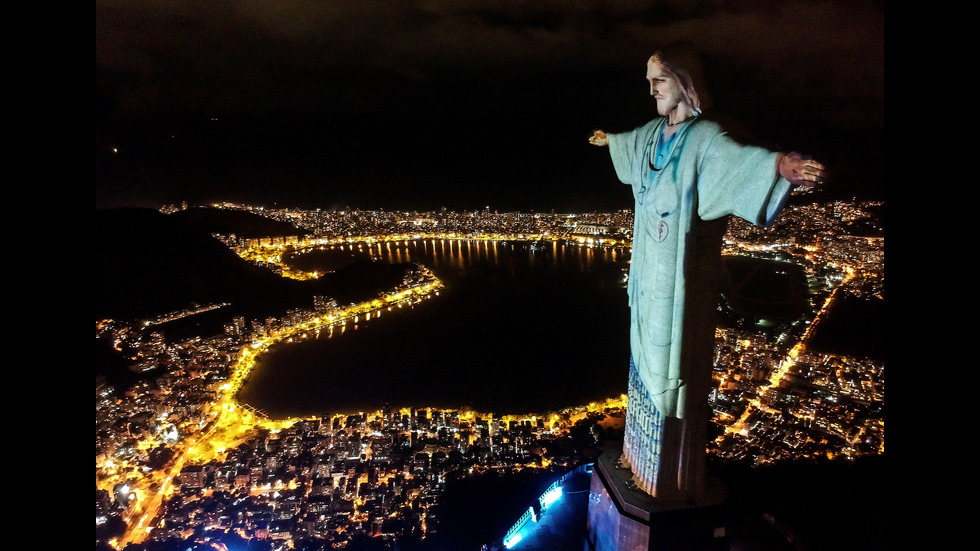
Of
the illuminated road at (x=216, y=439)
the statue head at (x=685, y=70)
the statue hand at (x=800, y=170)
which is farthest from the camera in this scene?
the illuminated road at (x=216, y=439)

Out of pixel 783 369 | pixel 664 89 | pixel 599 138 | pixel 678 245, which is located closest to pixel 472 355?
pixel 783 369

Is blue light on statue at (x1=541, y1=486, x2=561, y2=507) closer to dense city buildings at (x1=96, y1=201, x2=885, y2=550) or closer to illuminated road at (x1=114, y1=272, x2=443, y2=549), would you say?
dense city buildings at (x1=96, y1=201, x2=885, y2=550)

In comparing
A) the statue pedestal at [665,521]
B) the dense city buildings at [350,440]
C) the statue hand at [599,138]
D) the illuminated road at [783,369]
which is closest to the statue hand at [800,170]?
the statue hand at [599,138]

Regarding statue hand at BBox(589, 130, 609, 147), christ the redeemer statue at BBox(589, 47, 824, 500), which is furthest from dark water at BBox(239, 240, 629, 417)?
statue hand at BBox(589, 130, 609, 147)

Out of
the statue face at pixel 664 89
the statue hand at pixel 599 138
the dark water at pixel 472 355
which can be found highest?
the statue face at pixel 664 89

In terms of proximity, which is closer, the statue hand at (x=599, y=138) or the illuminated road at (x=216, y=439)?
the statue hand at (x=599, y=138)

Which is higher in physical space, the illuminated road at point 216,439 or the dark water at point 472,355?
the dark water at point 472,355

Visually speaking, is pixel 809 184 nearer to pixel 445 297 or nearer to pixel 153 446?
pixel 153 446

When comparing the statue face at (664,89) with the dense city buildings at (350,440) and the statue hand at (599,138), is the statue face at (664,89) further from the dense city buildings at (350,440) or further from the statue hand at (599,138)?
the dense city buildings at (350,440)
